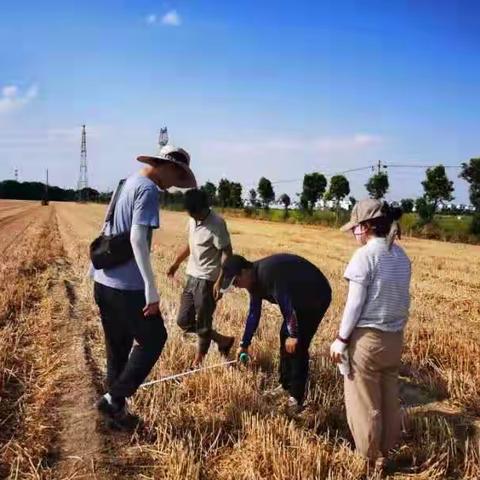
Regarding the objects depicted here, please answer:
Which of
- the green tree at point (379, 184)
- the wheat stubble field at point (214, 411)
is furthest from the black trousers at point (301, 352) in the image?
the green tree at point (379, 184)

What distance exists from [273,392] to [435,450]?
62.7 inches

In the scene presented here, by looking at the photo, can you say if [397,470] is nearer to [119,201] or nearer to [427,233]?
[119,201]

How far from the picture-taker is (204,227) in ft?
20.4

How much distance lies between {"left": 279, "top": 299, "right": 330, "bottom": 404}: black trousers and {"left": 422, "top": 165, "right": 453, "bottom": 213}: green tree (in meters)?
33.0

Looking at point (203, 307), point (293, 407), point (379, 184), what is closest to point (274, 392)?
point (293, 407)

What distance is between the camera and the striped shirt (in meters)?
3.97

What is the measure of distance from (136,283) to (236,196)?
6540cm

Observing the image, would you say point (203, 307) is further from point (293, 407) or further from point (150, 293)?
point (150, 293)

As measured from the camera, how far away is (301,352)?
5223 millimetres

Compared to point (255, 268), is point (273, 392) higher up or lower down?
lower down

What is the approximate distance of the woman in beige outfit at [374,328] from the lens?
400cm

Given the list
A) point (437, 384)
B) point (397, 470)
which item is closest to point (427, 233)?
point (437, 384)

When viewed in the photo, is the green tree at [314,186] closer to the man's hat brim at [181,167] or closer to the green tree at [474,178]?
the green tree at [474,178]

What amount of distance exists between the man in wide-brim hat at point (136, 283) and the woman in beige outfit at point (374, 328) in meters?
1.32
